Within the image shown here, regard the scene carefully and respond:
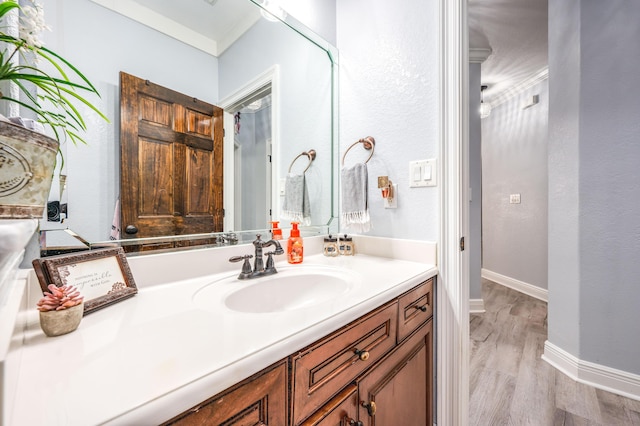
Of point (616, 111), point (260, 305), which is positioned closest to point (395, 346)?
point (260, 305)

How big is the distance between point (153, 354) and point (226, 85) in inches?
36.3

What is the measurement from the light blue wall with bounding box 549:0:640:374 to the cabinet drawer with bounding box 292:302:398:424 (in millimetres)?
1524

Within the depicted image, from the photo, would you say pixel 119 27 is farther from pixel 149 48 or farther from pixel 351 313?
pixel 351 313

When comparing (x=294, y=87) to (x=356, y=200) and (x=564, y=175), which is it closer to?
(x=356, y=200)

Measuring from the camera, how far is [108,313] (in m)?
0.57

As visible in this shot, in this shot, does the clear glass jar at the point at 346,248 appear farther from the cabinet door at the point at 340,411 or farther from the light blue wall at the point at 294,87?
the cabinet door at the point at 340,411

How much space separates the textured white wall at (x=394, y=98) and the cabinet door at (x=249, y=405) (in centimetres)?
84

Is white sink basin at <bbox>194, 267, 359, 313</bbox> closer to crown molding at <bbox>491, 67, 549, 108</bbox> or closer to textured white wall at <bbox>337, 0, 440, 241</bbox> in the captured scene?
textured white wall at <bbox>337, 0, 440, 241</bbox>

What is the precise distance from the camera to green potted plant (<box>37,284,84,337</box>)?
18.1 inches

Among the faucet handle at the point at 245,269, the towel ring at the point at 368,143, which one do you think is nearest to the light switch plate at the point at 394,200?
the towel ring at the point at 368,143

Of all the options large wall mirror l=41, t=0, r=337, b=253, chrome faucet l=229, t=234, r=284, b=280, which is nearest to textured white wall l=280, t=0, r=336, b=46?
large wall mirror l=41, t=0, r=337, b=253

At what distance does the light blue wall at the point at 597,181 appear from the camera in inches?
55.5

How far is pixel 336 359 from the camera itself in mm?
588

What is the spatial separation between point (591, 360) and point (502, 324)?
778 mm
